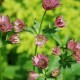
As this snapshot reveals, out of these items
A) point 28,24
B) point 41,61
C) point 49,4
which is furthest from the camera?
point 28,24

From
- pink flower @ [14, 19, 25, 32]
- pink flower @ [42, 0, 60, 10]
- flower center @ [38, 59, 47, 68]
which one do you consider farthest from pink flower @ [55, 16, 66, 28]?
flower center @ [38, 59, 47, 68]

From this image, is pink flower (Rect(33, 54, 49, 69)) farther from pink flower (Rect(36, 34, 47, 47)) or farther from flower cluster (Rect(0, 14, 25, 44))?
flower cluster (Rect(0, 14, 25, 44))

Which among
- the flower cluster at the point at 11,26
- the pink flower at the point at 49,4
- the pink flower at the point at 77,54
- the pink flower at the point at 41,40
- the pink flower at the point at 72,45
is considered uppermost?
the pink flower at the point at 49,4

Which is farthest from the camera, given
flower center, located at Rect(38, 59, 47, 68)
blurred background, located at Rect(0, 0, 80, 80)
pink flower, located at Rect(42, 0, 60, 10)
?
blurred background, located at Rect(0, 0, 80, 80)

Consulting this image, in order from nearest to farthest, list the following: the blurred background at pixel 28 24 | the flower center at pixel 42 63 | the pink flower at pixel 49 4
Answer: the flower center at pixel 42 63 → the pink flower at pixel 49 4 → the blurred background at pixel 28 24

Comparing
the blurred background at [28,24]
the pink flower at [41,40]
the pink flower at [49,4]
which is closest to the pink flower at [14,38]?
the pink flower at [41,40]

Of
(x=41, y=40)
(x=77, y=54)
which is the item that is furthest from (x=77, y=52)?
(x=41, y=40)

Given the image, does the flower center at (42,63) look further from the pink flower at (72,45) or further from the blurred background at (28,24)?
the blurred background at (28,24)

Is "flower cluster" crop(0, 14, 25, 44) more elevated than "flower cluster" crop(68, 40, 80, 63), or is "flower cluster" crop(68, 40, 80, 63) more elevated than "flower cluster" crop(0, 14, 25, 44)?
"flower cluster" crop(0, 14, 25, 44)

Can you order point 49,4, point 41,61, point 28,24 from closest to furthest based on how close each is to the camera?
point 41,61 → point 49,4 → point 28,24

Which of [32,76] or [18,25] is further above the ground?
[18,25]

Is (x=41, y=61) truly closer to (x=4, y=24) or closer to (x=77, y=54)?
(x=77, y=54)
